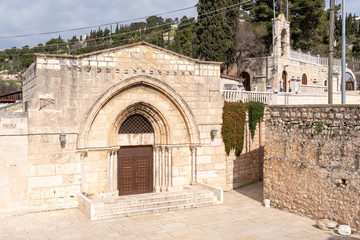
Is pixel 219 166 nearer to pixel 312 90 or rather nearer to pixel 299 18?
pixel 312 90

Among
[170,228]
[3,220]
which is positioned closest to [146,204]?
[170,228]

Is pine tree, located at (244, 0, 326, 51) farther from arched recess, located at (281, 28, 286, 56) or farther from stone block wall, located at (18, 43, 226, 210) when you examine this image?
stone block wall, located at (18, 43, 226, 210)

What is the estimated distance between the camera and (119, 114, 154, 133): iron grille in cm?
1249

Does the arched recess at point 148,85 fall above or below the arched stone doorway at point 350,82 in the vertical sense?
below

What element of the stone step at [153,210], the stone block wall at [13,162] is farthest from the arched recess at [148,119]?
the stone block wall at [13,162]

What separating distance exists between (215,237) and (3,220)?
632 cm

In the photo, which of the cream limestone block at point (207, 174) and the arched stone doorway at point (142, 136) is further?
the cream limestone block at point (207, 174)

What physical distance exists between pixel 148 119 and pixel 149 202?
325 centimetres

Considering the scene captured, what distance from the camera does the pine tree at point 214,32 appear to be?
85.6 ft

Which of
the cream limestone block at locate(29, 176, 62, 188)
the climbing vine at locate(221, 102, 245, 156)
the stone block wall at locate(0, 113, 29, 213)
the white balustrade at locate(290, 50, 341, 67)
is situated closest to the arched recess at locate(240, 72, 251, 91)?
the white balustrade at locate(290, 50, 341, 67)

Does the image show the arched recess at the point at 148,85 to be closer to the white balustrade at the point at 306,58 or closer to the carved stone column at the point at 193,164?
the carved stone column at the point at 193,164

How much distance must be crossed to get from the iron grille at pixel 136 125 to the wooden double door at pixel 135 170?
66cm

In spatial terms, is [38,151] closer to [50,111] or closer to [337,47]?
[50,111]

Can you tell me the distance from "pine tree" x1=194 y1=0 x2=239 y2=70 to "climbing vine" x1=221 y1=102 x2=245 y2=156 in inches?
521
